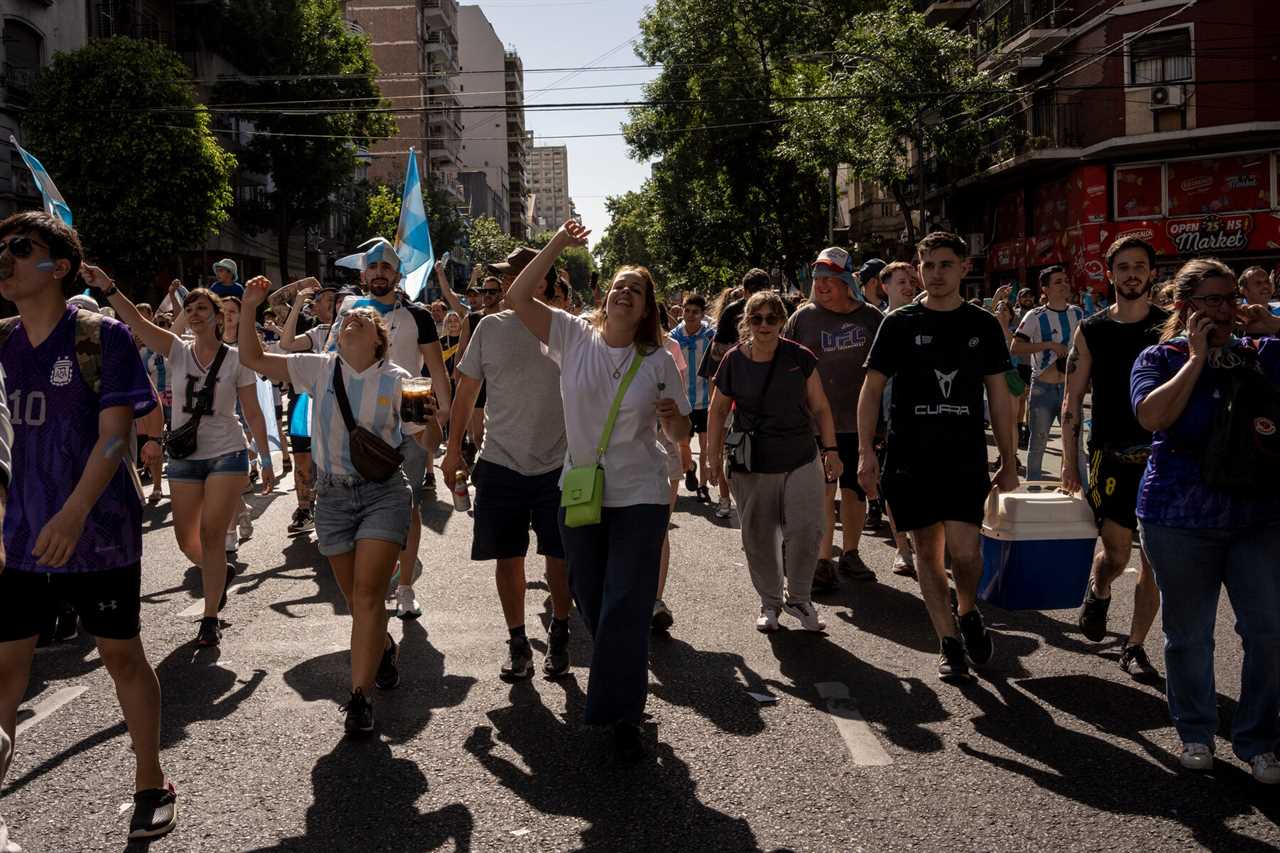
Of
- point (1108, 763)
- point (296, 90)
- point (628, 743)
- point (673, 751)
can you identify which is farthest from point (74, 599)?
point (296, 90)

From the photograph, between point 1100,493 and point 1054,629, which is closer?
point 1100,493

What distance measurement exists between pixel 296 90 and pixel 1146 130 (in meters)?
28.7

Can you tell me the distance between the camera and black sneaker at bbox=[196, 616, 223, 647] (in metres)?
6.69

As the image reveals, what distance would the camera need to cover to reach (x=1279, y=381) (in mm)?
4375

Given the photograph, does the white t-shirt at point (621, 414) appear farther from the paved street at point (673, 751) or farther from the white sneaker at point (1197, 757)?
the white sneaker at point (1197, 757)

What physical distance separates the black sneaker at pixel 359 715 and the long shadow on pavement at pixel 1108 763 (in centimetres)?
236

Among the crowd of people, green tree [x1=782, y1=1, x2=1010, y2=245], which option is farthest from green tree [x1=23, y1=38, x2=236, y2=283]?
the crowd of people

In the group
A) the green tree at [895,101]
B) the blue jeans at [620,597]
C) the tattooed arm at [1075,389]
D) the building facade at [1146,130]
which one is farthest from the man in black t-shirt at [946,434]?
the building facade at [1146,130]

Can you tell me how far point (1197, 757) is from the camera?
443cm

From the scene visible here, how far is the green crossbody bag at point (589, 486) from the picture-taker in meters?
4.86

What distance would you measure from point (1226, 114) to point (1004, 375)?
92.8ft

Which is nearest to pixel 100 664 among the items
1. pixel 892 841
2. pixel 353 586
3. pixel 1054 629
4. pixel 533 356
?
pixel 353 586

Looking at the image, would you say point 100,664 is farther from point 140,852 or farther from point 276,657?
point 140,852

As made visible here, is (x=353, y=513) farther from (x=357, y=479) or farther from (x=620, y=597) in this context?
(x=620, y=597)
